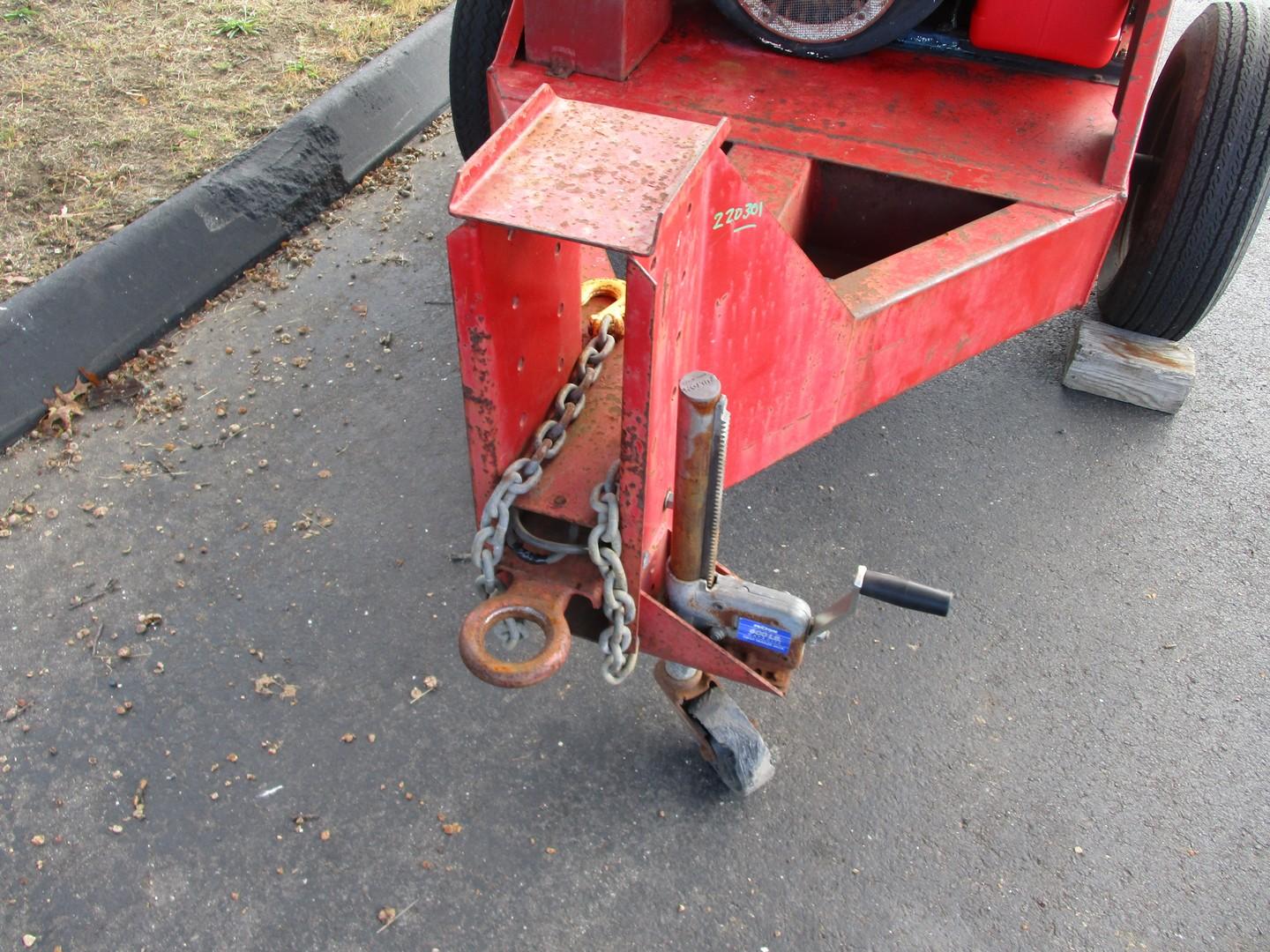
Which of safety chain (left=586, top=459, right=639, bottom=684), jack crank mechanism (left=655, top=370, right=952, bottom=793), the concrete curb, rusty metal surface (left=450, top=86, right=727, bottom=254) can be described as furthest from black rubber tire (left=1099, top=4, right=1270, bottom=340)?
the concrete curb

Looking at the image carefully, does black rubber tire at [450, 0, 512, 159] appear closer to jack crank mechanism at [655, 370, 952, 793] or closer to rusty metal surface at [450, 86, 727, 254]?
rusty metal surface at [450, 86, 727, 254]

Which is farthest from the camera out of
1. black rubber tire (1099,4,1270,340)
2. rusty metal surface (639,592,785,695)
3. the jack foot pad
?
black rubber tire (1099,4,1270,340)

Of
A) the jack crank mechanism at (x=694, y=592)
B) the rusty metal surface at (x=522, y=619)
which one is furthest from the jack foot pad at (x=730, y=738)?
the rusty metal surface at (x=522, y=619)

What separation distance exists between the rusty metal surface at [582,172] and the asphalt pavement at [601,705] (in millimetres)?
1266

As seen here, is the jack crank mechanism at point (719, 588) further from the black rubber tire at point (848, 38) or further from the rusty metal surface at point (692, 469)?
the black rubber tire at point (848, 38)

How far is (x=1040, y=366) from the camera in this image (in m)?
3.27

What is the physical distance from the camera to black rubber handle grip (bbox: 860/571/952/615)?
160 cm

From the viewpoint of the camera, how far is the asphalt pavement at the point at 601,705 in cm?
197

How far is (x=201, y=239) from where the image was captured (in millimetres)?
3410

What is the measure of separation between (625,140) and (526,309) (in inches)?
11.0

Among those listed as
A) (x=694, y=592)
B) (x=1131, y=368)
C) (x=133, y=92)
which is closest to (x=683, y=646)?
(x=694, y=592)

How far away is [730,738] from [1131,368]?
183 cm

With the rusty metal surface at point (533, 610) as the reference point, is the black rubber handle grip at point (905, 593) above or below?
below

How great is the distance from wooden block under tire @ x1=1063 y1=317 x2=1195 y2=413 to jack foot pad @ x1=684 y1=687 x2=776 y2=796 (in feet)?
5.59
